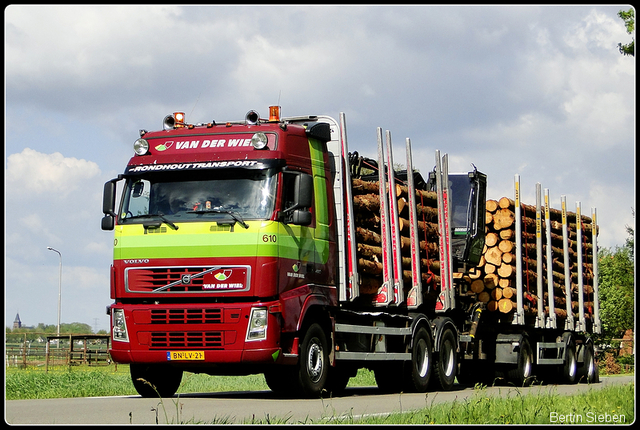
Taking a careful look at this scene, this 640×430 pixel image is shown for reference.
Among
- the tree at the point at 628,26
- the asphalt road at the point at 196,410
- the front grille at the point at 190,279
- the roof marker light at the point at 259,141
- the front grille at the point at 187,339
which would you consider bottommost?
the asphalt road at the point at 196,410

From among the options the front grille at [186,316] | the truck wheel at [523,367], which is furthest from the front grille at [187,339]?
the truck wheel at [523,367]

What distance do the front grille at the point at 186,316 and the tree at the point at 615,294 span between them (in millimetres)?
42541

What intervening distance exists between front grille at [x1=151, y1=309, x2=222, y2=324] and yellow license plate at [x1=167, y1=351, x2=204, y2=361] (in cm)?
40

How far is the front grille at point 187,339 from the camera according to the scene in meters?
13.0

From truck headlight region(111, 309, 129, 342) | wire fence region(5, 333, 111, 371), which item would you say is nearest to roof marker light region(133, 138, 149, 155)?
truck headlight region(111, 309, 129, 342)

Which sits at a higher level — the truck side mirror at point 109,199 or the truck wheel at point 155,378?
the truck side mirror at point 109,199

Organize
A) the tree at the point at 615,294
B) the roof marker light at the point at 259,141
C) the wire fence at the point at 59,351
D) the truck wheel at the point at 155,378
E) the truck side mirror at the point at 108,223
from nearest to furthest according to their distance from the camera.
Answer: the roof marker light at the point at 259,141
the truck side mirror at the point at 108,223
the truck wheel at the point at 155,378
the wire fence at the point at 59,351
the tree at the point at 615,294

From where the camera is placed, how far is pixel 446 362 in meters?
17.2

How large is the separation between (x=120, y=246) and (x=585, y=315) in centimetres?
1371

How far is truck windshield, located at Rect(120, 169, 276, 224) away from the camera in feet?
42.6

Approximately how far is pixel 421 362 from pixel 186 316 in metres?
4.98

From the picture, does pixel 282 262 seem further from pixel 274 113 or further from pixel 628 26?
pixel 628 26

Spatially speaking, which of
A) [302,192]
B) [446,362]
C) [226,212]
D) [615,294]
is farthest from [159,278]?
[615,294]

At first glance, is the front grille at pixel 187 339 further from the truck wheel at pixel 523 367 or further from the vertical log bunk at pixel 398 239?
the truck wheel at pixel 523 367
